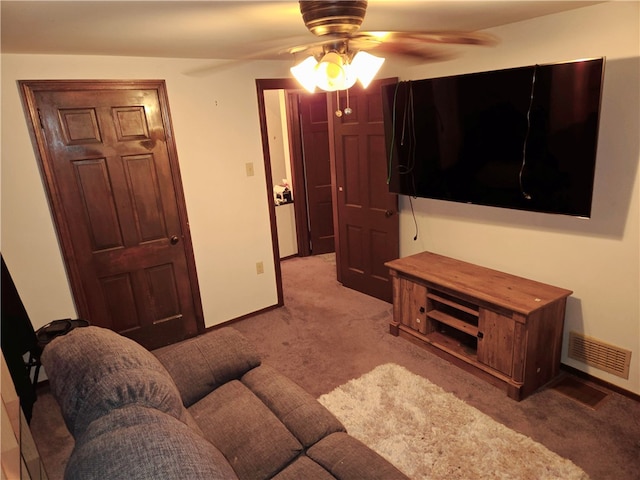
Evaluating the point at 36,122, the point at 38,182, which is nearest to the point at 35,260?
the point at 38,182

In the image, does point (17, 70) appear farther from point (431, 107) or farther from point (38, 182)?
point (431, 107)

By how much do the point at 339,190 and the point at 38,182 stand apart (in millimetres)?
2499

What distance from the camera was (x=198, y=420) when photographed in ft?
5.97

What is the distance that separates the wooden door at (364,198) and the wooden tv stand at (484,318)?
2.09 ft

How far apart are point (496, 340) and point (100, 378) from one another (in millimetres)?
2202

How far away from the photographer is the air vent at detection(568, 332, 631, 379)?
245cm

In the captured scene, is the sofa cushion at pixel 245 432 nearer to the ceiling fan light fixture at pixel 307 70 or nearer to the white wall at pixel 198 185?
the ceiling fan light fixture at pixel 307 70

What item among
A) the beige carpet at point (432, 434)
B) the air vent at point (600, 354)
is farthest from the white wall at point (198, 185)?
the air vent at point (600, 354)

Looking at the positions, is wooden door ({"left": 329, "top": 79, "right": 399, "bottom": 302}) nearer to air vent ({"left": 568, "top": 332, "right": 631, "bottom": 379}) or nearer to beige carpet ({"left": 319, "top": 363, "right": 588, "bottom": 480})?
beige carpet ({"left": 319, "top": 363, "right": 588, "bottom": 480})

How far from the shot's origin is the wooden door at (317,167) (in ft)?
16.3

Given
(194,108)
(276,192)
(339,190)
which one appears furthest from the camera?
(276,192)

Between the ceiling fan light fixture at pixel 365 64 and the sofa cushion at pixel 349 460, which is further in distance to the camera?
the ceiling fan light fixture at pixel 365 64

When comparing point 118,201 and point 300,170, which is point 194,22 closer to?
point 118,201

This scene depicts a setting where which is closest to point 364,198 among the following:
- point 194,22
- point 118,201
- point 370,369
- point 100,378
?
point 370,369
